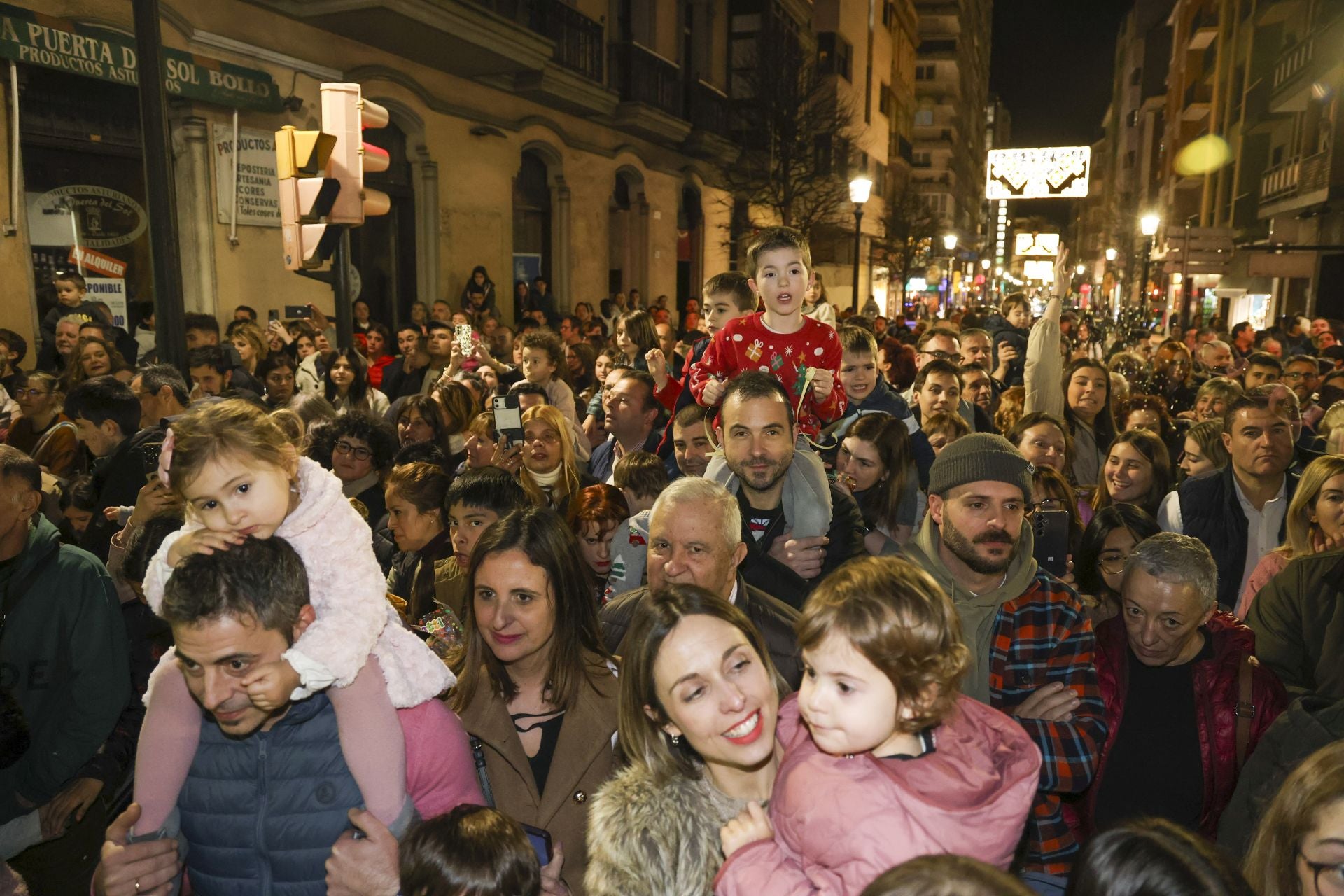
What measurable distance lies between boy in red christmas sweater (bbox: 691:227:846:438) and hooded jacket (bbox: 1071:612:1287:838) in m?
2.35

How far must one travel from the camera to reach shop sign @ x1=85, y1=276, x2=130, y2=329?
34.0 feet

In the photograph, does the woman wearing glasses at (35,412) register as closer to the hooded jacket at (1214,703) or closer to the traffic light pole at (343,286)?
the traffic light pole at (343,286)

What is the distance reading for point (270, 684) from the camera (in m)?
2.45

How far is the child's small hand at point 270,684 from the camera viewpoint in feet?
8.01

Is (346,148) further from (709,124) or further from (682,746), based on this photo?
(709,124)

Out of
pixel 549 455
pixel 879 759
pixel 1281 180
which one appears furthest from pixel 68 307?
pixel 1281 180

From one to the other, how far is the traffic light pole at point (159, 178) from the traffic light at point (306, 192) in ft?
2.06

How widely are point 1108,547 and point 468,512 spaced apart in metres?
3.07

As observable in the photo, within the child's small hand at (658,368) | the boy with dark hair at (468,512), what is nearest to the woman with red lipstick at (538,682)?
the boy with dark hair at (468,512)

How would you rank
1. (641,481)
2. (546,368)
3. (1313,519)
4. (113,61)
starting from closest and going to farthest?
(1313,519)
(641,481)
(546,368)
(113,61)

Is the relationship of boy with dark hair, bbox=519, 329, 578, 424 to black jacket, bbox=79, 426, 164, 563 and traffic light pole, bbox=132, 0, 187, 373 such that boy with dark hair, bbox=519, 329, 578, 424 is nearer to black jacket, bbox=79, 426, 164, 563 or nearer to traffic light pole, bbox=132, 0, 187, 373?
traffic light pole, bbox=132, 0, 187, 373

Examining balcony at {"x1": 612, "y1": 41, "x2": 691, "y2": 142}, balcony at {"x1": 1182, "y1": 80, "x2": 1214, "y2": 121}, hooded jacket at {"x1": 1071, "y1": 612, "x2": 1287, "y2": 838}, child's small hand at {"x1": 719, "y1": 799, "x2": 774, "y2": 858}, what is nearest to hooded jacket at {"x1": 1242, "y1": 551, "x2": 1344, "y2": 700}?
hooded jacket at {"x1": 1071, "y1": 612, "x2": 1287, "y2": 838}

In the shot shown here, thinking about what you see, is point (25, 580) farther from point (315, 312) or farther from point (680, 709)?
point (315, 312)

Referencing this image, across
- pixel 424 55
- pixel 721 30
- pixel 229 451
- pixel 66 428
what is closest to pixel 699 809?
pixel 229 451
